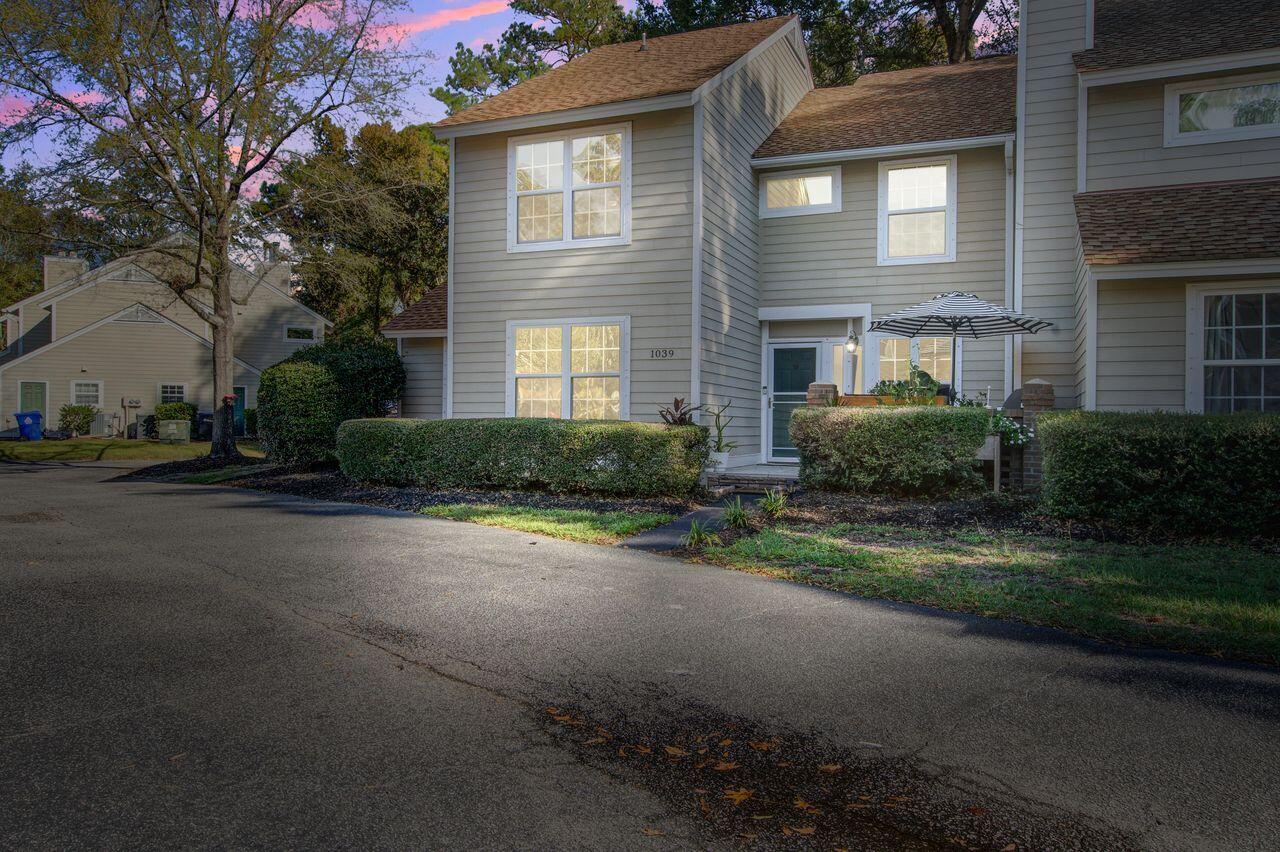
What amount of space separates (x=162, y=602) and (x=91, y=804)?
3161 mm

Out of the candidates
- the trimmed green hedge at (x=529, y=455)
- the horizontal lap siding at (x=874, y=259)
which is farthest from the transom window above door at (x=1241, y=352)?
the trimmed green hedge at (x=529, y=455)

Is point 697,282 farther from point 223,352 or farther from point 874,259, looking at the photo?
point 223,352

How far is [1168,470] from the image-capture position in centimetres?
802

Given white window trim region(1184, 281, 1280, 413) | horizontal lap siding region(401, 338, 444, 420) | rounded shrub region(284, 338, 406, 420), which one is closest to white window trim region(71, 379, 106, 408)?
horizontal lap siding region(401, 338, 444, 420)

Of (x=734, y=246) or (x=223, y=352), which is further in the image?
(x=223, y=352)

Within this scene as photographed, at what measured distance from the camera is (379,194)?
19.7 metres

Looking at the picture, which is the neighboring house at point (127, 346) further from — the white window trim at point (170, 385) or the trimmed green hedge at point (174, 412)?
the trimmed green hedge at point (174, 412)

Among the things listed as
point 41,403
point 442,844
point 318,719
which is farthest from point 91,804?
point 41,403

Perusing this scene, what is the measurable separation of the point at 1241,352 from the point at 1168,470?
3378mm

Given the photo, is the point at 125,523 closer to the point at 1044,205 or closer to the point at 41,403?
the point at 1044,205

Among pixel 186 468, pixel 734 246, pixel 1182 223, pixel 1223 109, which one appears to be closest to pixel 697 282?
pixel 734 246

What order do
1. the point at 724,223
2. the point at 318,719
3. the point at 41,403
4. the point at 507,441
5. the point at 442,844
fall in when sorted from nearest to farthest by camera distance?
1. the point at 442,844
2. the point at 318,719
3. the point at 507,441
4. the point at 724,223
5. the point at 41,403

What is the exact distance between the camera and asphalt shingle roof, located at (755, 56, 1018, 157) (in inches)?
548

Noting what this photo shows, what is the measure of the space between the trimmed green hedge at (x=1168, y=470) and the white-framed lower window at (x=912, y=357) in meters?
4.98
